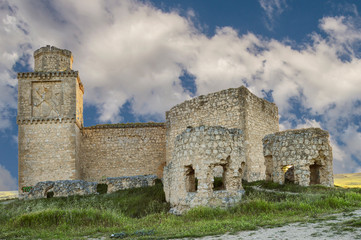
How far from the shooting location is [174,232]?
309 inches

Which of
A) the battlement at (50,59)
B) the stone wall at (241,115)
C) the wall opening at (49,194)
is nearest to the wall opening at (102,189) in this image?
the wall opening at (49,194)

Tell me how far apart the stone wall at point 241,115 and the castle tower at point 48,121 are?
7.84m

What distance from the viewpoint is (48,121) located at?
24047mm

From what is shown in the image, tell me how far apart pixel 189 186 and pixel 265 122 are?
32.6 feet

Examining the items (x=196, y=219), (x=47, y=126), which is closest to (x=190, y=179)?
(x=196, y=219)

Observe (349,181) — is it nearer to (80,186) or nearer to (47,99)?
(80,186)

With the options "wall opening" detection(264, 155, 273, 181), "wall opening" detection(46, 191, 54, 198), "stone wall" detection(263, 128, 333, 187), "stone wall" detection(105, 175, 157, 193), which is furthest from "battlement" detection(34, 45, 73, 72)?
"stone wall" detection(263, 128, 333, 187)

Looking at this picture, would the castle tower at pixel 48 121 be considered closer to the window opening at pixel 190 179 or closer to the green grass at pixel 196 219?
the green grass at pixel 196 219

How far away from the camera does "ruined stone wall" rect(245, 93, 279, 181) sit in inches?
721

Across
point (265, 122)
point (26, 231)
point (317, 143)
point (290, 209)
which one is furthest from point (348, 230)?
point (265, 122)

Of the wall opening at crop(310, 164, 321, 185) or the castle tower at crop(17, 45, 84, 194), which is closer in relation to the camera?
the wall opening at crop(310, 164, 321, 185)

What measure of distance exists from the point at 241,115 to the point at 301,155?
19.8ft

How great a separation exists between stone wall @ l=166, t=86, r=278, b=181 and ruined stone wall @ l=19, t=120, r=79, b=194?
7.71m

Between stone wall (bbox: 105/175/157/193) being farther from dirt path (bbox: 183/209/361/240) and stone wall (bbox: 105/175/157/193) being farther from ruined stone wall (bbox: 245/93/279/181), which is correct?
dirt path (bbox: 183/209/361/240)
